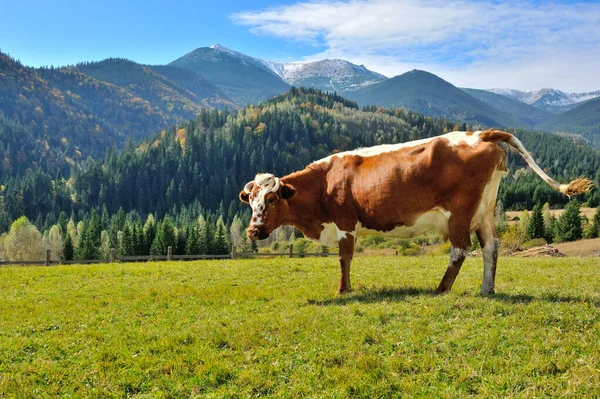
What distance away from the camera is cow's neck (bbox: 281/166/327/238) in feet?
42.9

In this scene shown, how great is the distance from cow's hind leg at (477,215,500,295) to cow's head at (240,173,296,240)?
5.19 meters

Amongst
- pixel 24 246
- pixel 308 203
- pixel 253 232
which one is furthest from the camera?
pixel 24 246

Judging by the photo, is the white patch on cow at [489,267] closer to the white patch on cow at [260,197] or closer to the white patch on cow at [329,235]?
the white patch on cow at [329,235]

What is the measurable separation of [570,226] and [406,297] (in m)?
98.1

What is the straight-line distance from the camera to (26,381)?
7027mm

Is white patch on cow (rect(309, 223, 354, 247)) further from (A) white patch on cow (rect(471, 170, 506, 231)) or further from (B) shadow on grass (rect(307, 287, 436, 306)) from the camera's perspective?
(A) white patch on cow (rect(471, 170, 506, 231))

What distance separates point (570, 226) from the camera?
303 ft

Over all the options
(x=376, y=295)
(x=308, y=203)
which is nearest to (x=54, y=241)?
(x=308, y=203)

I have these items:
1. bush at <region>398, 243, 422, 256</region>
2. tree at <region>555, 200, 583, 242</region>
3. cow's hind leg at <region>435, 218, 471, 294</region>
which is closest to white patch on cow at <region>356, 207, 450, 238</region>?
cow's hind leg at <region>435, 218, 471, 294</region>

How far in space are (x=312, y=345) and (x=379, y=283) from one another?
701 centimetres

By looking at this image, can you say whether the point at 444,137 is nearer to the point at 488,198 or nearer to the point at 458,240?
the point at 488,198

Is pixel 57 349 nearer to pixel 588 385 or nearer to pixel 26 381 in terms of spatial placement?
pixel 26 381

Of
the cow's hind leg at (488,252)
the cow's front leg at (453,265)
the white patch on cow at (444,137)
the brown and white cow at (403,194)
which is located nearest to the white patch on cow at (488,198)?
the brown and white cow at (403,194)

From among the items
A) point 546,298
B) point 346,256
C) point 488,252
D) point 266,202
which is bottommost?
point 546,298
